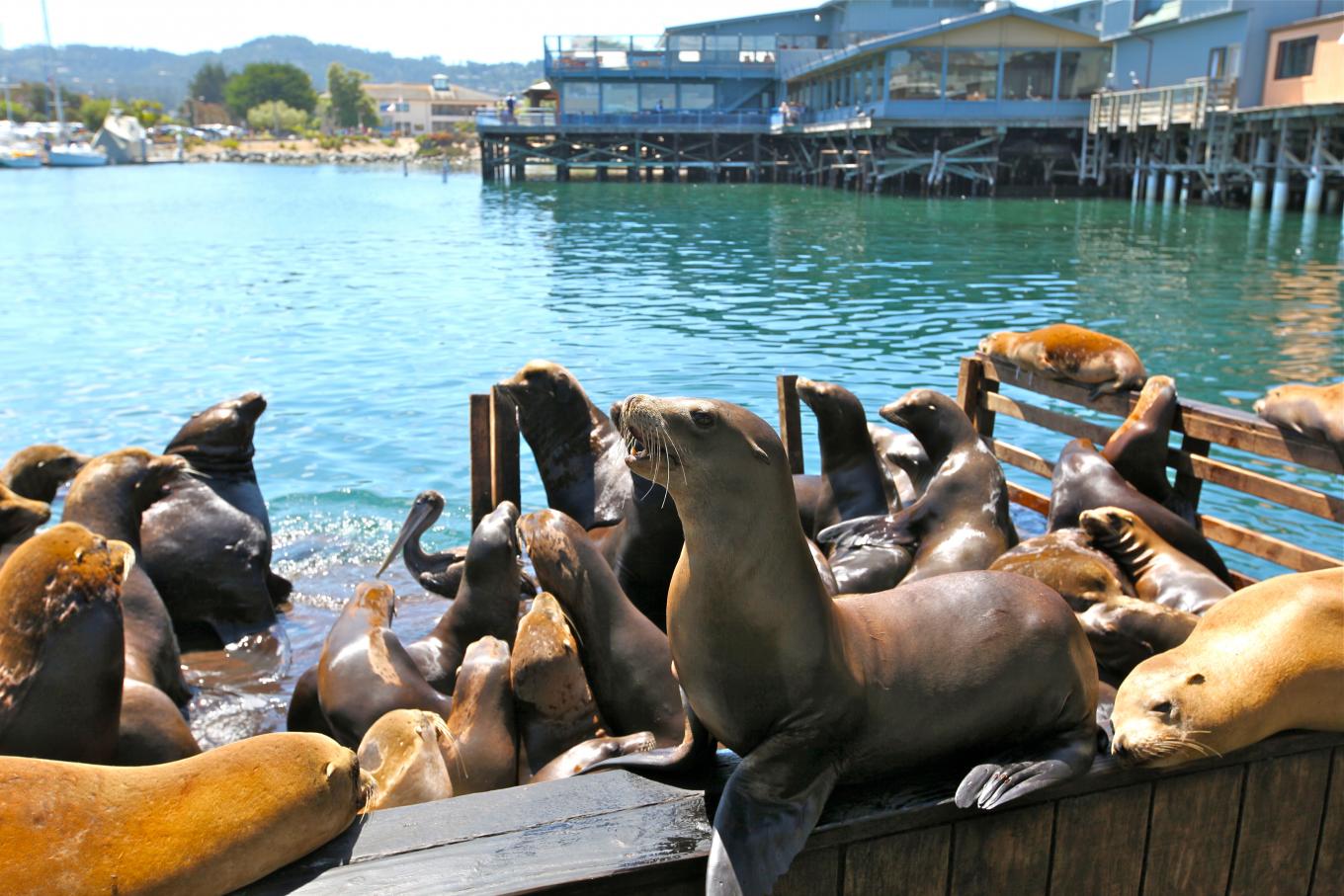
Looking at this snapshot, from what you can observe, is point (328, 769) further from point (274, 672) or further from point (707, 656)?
point (274, 672)

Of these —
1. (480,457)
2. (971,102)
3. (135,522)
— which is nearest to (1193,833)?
(135,522)

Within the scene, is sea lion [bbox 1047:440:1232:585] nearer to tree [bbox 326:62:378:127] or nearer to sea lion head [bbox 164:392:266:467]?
sea lion head [bbox 164:392:266:467]

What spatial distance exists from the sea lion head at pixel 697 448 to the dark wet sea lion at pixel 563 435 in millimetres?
4404

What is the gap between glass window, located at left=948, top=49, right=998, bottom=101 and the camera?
47062 mm

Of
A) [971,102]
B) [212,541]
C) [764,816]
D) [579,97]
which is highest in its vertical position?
[579,97]

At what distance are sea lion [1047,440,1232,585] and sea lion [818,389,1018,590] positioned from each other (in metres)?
0.41

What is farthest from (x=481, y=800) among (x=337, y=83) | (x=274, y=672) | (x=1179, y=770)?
(x=337, y=83)

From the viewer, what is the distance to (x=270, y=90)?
18250cm

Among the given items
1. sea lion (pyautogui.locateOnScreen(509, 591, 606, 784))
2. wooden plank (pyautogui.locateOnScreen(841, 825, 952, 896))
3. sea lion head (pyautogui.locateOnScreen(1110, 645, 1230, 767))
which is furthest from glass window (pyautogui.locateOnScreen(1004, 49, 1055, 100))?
wooden plank (pyautogui.locateOnScreen(841, 825, 952, 896))

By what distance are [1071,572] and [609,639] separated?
6.35 feet

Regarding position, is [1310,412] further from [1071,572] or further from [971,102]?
[971,102]

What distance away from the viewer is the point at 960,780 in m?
2.53

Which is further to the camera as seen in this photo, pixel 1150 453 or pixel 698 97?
pixel 698 97

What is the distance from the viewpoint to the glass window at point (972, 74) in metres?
47.1
